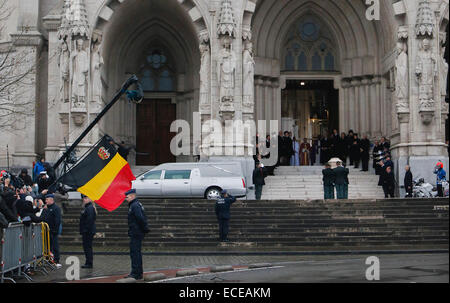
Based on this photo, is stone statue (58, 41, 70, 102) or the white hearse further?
stone statue (58, 41, 70, 102)

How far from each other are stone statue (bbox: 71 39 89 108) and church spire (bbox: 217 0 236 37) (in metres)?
5.77

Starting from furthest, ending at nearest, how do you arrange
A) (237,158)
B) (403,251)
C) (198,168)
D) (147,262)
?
(237,158) → (198,168) → (403,251) → (147,262)

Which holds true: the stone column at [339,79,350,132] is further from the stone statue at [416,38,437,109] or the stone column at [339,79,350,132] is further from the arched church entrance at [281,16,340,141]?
the stone statue at [416,38,437,109]

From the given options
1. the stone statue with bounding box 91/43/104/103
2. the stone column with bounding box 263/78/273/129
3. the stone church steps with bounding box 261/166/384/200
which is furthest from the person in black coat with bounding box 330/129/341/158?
the stone statue with bounding box 91/43/104/103

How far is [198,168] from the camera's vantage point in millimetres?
24766

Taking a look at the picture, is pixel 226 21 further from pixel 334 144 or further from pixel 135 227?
pixel 135 227

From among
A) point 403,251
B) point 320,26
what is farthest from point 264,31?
point 403,251

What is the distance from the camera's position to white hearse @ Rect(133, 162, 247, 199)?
24.4 m

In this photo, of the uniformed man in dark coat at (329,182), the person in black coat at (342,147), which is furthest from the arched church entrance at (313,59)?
the uniformed man in dark coat at (329,182)

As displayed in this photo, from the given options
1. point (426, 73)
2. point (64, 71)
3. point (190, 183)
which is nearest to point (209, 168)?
point (190, 183)

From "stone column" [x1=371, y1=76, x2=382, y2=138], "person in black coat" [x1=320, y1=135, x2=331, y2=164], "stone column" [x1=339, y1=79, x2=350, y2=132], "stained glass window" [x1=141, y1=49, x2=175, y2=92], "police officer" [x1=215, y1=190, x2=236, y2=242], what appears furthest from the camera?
"stained glass window" [x1=141, y1=49, x2=175, y2=92]

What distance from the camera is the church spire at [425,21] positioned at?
27875 mm

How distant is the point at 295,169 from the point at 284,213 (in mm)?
8507
